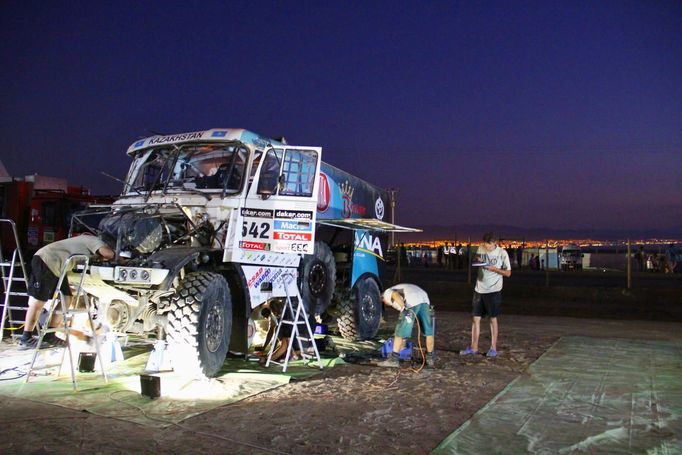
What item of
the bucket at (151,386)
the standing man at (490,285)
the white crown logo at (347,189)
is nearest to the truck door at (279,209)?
the bucket at (151,386)

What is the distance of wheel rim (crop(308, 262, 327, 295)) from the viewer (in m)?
9.83

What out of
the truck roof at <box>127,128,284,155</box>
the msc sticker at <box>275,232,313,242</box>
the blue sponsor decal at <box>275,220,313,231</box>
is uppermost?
the truck roof at <box>127,128,284,155</box>

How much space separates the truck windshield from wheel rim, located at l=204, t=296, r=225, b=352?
5.75ft

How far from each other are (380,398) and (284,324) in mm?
2478

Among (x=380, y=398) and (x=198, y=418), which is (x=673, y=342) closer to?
(x=380, y=398)

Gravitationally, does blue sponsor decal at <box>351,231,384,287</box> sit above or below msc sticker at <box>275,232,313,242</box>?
below

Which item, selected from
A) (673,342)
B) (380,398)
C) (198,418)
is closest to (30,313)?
(198,418)

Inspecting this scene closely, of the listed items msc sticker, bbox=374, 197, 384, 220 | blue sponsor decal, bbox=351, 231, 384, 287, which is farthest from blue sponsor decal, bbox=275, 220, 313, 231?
msc sticker, bbox=374, 197, 384, 220

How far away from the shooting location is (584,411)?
20.2ft

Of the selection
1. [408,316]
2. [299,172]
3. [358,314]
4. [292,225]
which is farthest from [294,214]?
[358,314]

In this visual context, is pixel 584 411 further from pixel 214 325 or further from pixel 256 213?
pixel 256 213

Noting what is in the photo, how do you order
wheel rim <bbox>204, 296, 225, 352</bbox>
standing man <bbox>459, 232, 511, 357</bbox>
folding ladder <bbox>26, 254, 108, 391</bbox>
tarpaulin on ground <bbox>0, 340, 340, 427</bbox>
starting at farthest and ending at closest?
standing man <bbox>459, 232, 511, 357</bbox> < wheel rim <bbox>204, 296, 225, 352</bbox> < folding ladder <bbox>26, 254, 108, 391</bbox> < tarpaulin on ground <bbox>0, 340, 340, 427</bbox>

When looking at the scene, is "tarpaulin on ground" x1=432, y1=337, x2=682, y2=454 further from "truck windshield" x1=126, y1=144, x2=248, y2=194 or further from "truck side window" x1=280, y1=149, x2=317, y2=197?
"truck windshield" x1=126, y1=144, x2=248, y2=194

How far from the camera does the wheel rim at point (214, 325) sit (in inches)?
290
